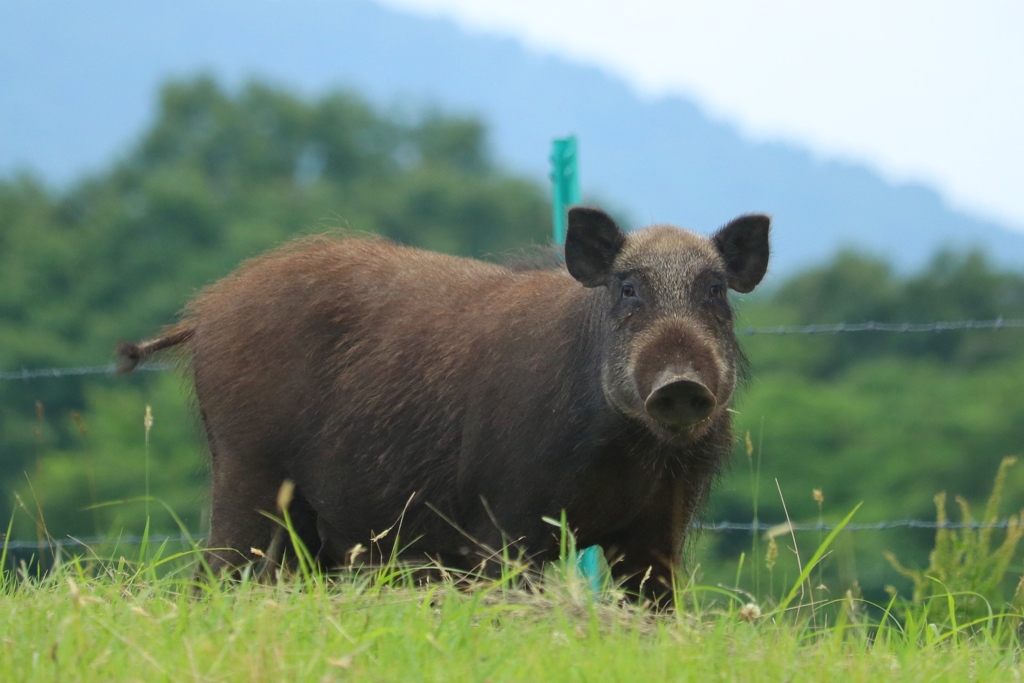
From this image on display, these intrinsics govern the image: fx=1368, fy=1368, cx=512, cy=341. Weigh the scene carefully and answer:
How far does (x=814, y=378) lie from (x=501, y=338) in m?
44.3

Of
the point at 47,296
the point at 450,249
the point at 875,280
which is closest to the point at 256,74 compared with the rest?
the point at 450,249

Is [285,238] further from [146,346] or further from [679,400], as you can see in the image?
[679,400]

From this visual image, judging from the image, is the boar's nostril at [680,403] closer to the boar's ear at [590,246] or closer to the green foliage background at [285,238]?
the boar's ear at [590,246]

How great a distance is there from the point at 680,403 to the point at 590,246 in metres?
0.92

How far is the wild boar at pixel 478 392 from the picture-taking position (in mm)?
4887

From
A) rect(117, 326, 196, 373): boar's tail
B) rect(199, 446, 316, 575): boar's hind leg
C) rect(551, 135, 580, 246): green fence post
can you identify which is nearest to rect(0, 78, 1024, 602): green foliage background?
rect(117, 326, 196, 373): boar's tail

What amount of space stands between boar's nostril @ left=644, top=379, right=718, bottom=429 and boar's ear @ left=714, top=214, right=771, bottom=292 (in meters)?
0.91

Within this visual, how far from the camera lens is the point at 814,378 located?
48.3m

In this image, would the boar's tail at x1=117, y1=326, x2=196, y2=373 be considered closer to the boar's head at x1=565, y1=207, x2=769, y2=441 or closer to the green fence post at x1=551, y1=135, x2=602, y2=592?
the green fence post at x1=551, y1=135, x2=602, y2=592

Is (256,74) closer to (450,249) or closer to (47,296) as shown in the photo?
(450,249)

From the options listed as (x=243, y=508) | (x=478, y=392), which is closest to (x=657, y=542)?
(x=478, y=392)

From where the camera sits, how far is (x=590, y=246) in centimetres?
510

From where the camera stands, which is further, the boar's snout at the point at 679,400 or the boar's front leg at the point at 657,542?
the boar's front leg at the point at 657,542

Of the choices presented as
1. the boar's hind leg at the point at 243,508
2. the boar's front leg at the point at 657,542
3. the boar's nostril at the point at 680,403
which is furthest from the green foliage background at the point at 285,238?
the boar's nostril at the point at 680,403
